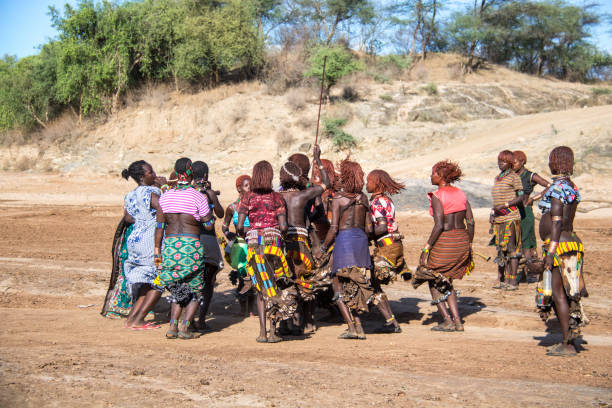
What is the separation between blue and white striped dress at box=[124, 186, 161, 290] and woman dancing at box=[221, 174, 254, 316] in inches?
33.5

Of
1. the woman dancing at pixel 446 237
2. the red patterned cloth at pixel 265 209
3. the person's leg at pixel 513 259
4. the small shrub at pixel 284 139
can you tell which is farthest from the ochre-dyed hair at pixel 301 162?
the small shrub at pixel 284 139

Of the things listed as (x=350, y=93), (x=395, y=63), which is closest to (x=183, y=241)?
(x=350, y=93)

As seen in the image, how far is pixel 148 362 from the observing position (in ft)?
16.1

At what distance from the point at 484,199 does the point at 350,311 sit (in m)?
11.8

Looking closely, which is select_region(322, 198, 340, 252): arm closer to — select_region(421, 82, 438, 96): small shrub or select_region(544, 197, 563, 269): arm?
select_region(544, 197, 563, 269): arm

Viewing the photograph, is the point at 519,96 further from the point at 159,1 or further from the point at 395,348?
the point at 395,348

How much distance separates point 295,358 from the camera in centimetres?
530

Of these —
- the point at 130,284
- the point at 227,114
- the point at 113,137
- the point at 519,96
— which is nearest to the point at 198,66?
the point at 227,114

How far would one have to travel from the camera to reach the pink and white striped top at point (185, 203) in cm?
598

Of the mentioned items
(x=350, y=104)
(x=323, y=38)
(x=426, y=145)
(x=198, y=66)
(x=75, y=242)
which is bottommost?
(x=75, y=242)

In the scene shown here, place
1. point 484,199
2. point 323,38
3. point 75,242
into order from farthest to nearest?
point 323,38 < point 484,199 < point 75,242

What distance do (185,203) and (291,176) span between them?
1.10 metres

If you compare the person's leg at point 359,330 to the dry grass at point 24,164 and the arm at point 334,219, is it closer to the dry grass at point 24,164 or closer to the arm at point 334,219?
the arm at point 334,219

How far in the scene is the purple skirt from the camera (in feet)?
20.3
